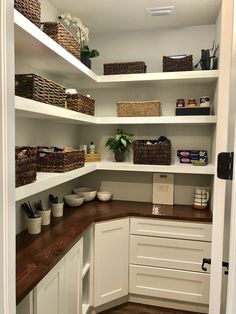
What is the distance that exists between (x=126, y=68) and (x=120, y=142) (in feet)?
2.31

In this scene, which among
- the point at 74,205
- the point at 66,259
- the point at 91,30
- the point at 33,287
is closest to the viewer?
the point at 33,287

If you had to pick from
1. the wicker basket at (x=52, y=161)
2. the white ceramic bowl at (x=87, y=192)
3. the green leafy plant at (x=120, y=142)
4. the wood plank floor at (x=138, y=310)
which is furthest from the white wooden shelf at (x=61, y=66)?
the wood plank floor at (x=138, y=310)

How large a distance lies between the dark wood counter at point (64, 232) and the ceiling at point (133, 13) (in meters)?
1.77

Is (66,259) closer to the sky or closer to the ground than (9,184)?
closer to the ground

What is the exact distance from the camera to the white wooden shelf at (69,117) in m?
1.39

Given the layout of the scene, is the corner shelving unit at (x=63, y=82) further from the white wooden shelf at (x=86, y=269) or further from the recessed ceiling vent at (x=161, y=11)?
the white wooden shelf at (x=86, y=269)

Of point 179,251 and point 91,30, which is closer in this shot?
point 179,251

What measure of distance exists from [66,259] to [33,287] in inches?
17.3

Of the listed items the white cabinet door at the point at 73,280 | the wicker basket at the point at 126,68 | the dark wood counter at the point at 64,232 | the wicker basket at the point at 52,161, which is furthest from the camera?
the wicker basket at the point at 126,68

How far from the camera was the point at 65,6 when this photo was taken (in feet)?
7.52

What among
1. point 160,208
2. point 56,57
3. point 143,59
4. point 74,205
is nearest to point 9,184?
point 56,57

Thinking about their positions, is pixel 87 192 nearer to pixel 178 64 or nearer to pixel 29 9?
pixel 178 64

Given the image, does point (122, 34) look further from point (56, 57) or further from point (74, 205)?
point (74, 205)

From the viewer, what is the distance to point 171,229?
2320mm
